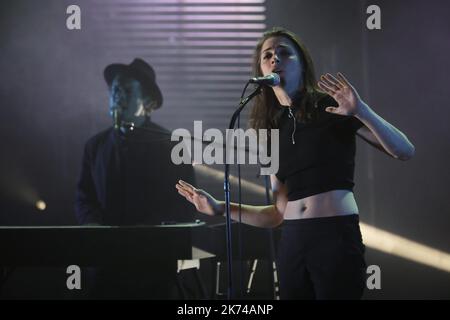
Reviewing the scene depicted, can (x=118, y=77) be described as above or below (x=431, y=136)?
above

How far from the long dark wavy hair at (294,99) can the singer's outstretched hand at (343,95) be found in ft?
0.68

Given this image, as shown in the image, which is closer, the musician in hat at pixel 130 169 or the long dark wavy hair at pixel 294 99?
the long dark wavy hair at pixel 294 99

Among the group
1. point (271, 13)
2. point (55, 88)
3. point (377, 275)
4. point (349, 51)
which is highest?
point (271, 13)

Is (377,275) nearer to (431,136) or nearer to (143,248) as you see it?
(431,136)

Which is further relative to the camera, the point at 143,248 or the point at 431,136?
the point at 431,136

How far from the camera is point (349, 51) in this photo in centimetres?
479

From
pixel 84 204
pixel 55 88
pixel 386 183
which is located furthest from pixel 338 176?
pixel 55 88

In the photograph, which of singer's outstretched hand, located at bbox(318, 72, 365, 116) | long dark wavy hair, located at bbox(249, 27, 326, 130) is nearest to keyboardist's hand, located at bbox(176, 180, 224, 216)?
long dark wavy hair, located at bbox(249, 27, 326, 130)

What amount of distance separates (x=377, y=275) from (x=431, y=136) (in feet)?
4.28

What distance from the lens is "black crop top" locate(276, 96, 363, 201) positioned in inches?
78.0

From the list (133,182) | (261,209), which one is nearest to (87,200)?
(133,182)

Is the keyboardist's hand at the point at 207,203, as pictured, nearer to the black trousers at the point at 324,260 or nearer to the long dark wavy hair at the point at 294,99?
the black trousers at the point at 324,260

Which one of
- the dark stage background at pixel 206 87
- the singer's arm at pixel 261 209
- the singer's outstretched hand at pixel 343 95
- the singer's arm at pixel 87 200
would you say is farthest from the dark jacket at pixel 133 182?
the singer's outstretched hand at pixel 343 95

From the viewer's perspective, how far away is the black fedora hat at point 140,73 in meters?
4.30
